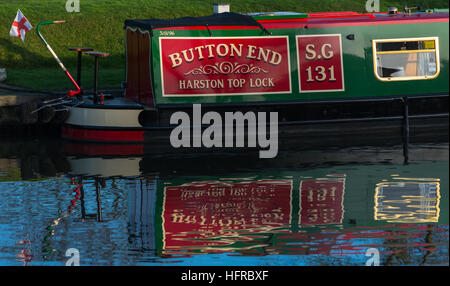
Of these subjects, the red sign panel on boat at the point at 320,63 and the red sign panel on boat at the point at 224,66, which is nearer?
the red sign panel on boat at the point at 224,66

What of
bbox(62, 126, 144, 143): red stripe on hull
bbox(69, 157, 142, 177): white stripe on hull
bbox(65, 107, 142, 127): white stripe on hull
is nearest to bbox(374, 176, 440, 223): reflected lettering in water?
bbox(69, 157, 142, 177): white stripe on hull

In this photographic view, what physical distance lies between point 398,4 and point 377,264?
75.7 ft

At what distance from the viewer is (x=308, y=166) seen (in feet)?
59.5

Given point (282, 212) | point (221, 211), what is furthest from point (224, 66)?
point (282, 212)

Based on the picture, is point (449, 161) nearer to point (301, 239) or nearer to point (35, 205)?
point (301, 239)

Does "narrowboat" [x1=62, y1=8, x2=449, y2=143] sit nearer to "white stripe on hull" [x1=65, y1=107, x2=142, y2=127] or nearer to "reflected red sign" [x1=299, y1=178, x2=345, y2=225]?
"white stripe on hull" [x1=65, y1=107, x2=142, y2=127]

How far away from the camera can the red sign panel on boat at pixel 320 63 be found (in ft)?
69.4

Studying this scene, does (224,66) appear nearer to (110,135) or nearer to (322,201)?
(110,135)

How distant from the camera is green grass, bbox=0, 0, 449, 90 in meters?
25.2

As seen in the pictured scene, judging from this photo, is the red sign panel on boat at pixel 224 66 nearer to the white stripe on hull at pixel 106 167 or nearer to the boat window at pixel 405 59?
the boat window at pixel 405 59

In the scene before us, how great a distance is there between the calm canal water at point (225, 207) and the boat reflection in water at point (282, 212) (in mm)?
18

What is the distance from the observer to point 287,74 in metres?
21.2

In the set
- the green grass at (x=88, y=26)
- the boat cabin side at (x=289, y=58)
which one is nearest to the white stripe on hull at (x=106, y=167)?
the boat cabin side at (x=289, y=58)

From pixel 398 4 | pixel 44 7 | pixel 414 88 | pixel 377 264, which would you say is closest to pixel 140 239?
pixel 377 264
